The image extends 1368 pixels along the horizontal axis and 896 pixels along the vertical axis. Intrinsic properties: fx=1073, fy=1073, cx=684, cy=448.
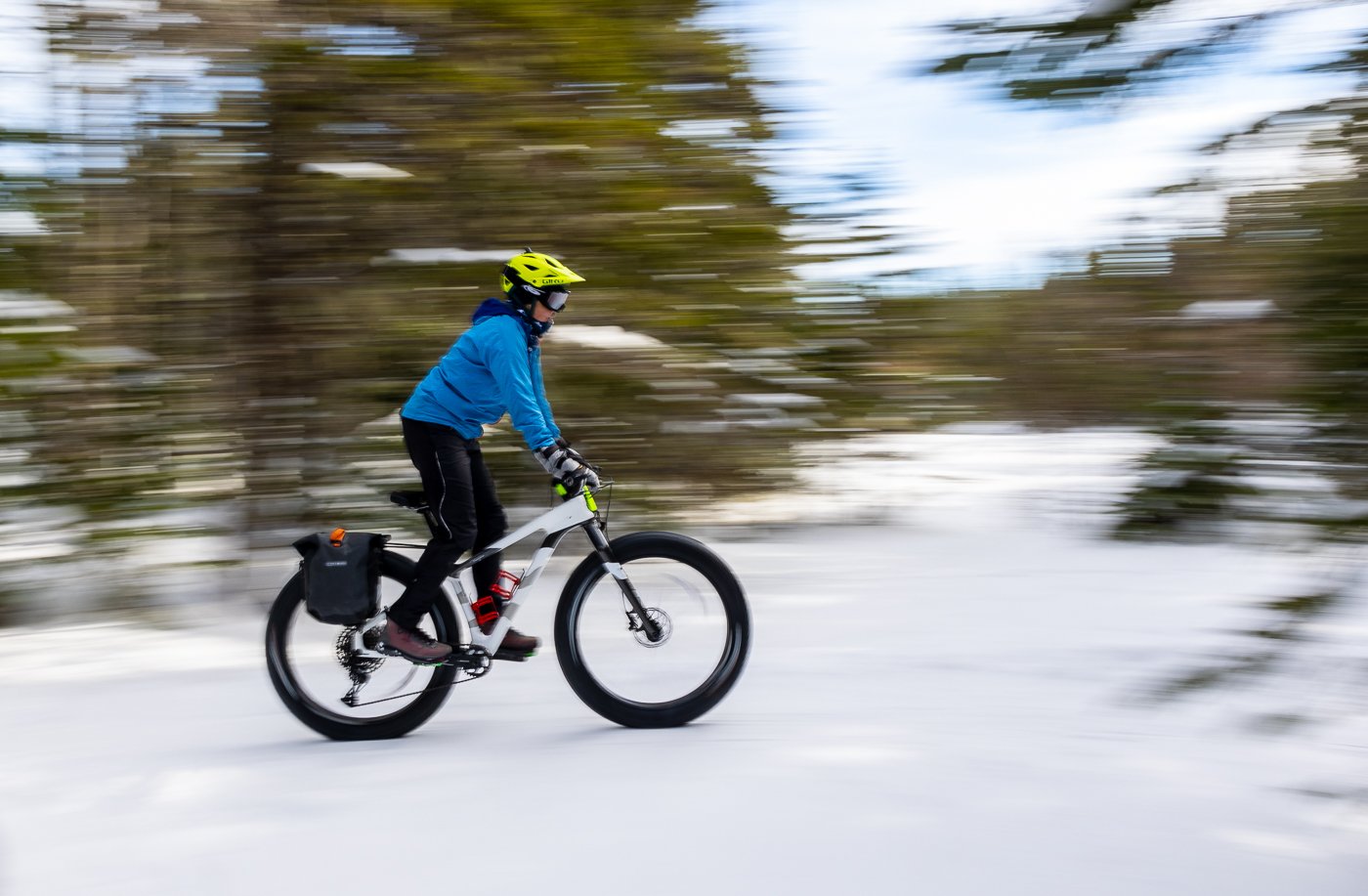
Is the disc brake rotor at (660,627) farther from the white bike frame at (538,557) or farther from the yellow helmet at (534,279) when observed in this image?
the yellow helmet at (534,279)

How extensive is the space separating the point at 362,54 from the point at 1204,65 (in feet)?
15.8

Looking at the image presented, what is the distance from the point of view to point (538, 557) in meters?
4.09

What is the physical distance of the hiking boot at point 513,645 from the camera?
409cm

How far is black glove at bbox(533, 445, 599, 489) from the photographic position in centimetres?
392

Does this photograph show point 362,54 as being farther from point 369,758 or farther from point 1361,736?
point 1361,736

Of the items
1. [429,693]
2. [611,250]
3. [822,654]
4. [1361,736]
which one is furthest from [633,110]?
[1361,736]

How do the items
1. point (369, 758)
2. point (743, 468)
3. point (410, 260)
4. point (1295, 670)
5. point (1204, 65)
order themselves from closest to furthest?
point (1295, 670) → point (1204, 65) → point (369, 758) → point (410, 260) → point (743, 468)

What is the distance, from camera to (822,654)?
5.22 meters

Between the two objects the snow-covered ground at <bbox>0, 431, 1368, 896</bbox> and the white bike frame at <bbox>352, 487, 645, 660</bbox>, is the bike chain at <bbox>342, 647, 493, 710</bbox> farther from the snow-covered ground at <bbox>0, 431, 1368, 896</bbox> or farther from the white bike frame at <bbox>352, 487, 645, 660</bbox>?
the snow-covered ground at <bbox>0, 431, 1368, 896</bbox>

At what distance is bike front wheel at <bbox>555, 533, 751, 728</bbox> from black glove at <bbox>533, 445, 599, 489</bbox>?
0.28 meters

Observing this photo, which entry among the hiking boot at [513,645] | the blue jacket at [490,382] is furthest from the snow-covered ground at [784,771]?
the blue jacket at [490,382]

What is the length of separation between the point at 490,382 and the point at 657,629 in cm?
112

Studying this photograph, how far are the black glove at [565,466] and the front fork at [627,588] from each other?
0.65 feet

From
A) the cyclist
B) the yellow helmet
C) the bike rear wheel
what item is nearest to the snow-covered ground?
the bike rear wheel
